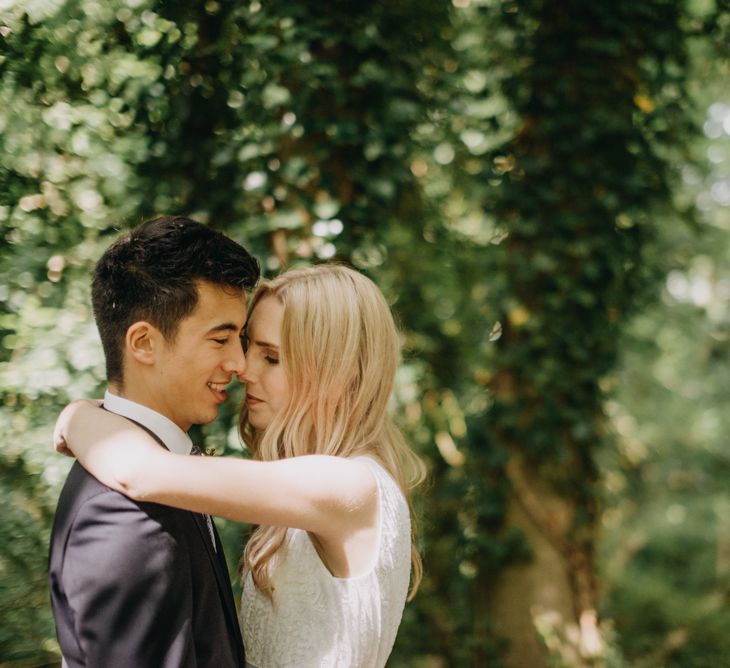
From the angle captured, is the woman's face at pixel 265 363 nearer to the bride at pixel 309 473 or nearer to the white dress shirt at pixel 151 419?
the bride at pixel 309 473

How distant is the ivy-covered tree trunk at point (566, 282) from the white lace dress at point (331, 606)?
224 centimetres

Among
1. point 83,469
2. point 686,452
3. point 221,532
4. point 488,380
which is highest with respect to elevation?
point 83,469

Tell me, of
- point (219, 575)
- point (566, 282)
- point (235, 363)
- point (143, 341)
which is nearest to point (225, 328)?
point (235, 363)

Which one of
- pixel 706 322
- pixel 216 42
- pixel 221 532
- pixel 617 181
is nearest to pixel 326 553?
pixel 221 532

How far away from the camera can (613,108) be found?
155 inches

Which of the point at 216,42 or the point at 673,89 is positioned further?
the point at 673,89

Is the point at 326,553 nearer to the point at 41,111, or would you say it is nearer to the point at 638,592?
the point at 41,111

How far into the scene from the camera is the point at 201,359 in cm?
176

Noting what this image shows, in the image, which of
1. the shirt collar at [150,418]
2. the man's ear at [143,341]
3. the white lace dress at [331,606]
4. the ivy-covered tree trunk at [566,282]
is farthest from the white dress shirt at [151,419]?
the ivy-covered tree trunk at [566,282]

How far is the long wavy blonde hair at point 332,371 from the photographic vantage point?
1.92 metres

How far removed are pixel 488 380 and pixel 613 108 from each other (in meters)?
1.58

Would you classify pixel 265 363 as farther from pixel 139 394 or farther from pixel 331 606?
pixel 331 606

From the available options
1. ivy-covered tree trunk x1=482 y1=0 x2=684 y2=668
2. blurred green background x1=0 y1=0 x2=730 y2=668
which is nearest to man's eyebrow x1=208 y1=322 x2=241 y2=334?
blurred green background x1=0 y1=0 x2=730 y2=668

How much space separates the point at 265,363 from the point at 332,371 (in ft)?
0.78
